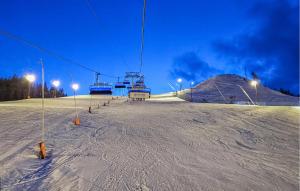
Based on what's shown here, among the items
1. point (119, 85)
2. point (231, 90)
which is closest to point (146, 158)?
point (119, 85)

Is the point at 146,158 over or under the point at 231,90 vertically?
under

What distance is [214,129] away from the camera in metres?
16.0

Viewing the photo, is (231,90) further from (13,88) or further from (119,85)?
(13,88)

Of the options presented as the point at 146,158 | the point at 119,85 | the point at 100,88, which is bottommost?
the point at 146,158

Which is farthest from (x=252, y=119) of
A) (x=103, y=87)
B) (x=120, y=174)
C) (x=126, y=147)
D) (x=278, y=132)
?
(x=103, y=87)

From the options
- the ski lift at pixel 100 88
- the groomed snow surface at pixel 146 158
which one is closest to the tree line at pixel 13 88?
the ski lift at pixel 100 88

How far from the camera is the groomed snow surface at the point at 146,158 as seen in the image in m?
7.24

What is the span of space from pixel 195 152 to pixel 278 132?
802 cm

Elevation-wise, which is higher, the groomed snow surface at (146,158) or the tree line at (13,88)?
the tree line at (13,88)

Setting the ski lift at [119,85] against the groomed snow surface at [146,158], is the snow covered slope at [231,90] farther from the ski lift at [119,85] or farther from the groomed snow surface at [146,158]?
the groomed snow surface at [146,158]

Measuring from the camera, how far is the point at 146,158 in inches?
371

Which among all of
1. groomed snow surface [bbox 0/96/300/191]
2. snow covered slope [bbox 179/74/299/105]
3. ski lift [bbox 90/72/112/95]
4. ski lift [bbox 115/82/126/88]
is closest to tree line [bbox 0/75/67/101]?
ski lift [bbox 115/82/126/88]

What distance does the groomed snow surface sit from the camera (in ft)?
23.7

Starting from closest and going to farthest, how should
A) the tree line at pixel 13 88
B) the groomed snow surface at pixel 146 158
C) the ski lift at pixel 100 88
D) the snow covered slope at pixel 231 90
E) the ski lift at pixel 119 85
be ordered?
the groomed snow surface at pixel 146 158 → the ski lift at pixel 100 88 → the ski lift at pixel 119 85 → the snow covered slope at pixel 231 90 → the tree line at pixel 13 88
